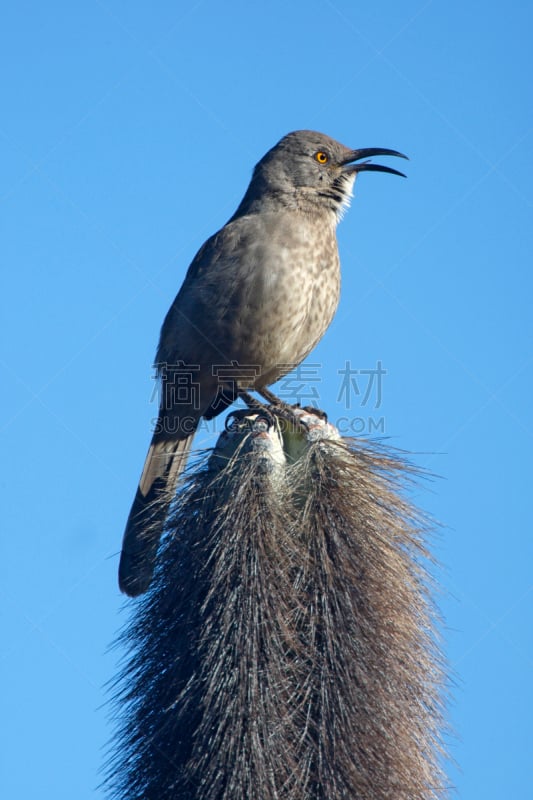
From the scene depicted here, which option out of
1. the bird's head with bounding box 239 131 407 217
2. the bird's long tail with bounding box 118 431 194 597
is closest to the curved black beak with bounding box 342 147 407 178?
the bird's head with bounding box 239 131 407 217

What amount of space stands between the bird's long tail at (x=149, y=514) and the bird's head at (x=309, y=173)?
143 cm

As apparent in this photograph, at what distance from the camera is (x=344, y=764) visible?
2.53 metres

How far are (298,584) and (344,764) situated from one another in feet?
1.66

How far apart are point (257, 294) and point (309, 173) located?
0.93 meters

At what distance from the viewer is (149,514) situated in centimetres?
437

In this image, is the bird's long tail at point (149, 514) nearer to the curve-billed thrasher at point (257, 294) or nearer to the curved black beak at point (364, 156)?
the curve-billed thrasher at point (257, 294)

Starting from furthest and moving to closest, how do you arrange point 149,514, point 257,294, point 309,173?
point 309,173 → point 257,294 → point 149,514

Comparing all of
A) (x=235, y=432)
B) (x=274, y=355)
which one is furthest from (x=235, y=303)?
(x=235, y=432)

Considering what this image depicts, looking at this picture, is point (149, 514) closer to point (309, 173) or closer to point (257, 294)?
point (257, 294)

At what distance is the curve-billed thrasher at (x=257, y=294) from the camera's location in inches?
204

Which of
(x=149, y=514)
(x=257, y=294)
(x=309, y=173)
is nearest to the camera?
(x=149, y=514)

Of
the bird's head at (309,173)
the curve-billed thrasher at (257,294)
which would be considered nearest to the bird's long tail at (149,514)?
the curve-billed thrasher at (257,294)

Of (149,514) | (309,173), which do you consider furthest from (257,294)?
(149,514)

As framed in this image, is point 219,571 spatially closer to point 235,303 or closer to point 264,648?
point 264,648
